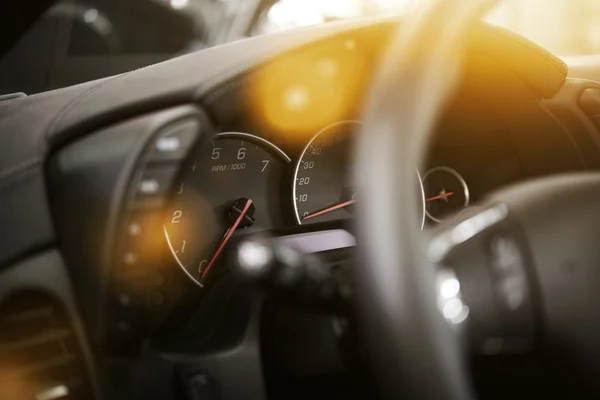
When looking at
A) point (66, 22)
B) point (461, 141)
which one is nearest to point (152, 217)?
point (461, 141)

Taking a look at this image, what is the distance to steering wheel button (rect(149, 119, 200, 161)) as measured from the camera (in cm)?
132

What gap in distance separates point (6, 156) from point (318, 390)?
632 millimetres

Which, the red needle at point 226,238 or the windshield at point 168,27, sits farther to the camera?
the windshield at point 168,27

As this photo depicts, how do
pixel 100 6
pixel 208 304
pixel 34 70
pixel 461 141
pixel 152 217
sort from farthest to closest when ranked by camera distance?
pixel 100 6 < pixel 34 70 < pixel 461 141 < pixel 208 304 < pixel 152 217

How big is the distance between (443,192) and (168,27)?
2777 millimetres

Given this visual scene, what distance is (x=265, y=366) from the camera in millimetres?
1427

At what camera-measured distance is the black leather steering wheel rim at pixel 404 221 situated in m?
0.81

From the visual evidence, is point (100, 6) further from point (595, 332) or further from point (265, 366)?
point (595, 332)

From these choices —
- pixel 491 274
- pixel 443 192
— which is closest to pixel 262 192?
pixel 443 192

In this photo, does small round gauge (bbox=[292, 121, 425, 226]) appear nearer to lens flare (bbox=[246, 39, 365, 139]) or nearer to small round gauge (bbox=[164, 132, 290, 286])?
small round gauge (bbox=[164, 132, 290, 286])

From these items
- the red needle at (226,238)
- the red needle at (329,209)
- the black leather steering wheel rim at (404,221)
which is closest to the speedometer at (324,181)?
the red needle at (329,209)

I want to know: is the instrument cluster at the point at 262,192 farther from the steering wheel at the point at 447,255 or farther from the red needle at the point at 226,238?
the steering wheel at the point at 447,255

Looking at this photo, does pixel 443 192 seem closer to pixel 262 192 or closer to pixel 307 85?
pixel 262 192

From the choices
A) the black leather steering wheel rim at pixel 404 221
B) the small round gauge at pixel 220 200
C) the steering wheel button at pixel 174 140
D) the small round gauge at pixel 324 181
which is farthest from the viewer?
the small round gauge at pixel 324 181
